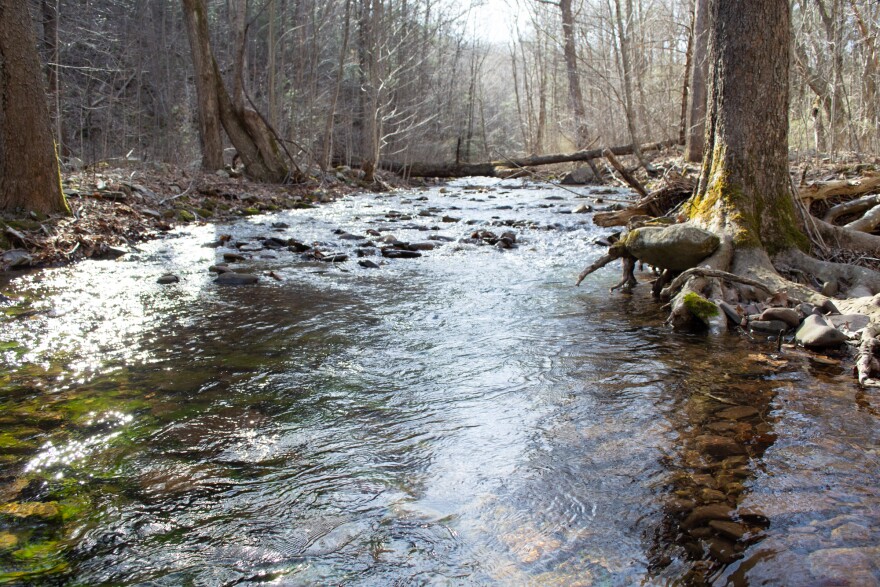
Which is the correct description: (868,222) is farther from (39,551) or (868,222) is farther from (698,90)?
(698,90)

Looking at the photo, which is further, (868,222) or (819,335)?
(868,222)

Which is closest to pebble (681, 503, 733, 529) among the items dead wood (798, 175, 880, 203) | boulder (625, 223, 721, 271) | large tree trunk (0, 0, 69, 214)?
boulder (625, 223, 721, 271)

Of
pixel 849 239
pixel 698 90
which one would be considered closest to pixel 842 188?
pixel 849 239

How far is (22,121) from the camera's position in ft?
26.4

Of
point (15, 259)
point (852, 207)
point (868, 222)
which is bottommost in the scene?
point (15, 259)

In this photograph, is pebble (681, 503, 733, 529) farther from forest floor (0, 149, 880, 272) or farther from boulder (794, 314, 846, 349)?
forest floor (0, 149, 880, 272)

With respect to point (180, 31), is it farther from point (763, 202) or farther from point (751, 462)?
point (751, 462)

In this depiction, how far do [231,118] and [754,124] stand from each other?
15048 millimetres

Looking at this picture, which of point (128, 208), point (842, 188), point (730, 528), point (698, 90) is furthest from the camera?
point (698, 90)

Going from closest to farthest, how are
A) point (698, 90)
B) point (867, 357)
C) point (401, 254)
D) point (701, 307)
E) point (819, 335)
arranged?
1. point (867, 357)
2. point (819, 335)
3. point (701, 307)
4. point (401, 254)
5. point (698, 90)

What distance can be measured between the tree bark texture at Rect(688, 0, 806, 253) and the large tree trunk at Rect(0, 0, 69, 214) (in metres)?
8.38

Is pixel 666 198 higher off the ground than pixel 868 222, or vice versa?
pixel 666 198

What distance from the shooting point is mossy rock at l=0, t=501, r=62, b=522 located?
7.72 feet

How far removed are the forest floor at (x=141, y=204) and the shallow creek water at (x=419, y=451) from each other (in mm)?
2495
